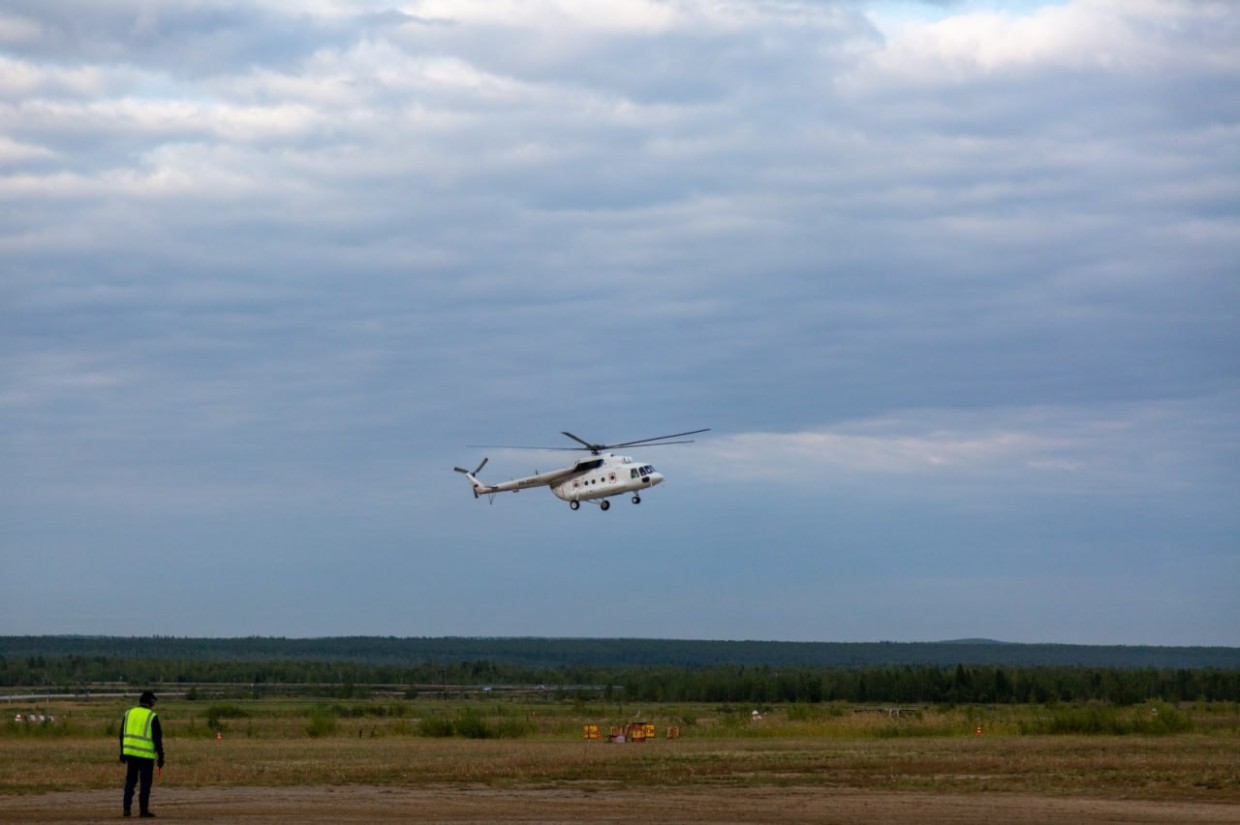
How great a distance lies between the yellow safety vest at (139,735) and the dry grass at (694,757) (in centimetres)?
902

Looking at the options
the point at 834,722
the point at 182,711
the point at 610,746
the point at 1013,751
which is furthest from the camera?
the point at 182,711

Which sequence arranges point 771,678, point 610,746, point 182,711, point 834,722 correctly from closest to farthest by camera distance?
point 610,746 < point 834,722 < point 182,711 < point 771,678

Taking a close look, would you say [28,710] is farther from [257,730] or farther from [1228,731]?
[1228,731]

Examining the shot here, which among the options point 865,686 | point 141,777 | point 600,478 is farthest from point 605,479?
point 865,686

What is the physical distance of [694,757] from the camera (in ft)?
145

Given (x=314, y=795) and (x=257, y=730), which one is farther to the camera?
(x=257, y=730)

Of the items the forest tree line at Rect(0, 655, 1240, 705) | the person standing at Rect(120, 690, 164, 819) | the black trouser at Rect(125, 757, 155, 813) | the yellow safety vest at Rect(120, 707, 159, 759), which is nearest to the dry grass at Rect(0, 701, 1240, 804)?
the black trouser at Rect(125, 757, 155, 813)

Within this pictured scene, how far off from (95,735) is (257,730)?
6.28 m

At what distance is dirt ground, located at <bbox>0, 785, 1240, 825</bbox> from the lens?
92.0 feet

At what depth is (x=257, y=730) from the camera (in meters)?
63.5

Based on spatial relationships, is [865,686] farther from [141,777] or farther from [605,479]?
[141,777]

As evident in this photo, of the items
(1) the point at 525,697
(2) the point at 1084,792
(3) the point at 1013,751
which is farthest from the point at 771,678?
(2) the point at 1084,792

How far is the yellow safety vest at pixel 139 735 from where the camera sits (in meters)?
26.8

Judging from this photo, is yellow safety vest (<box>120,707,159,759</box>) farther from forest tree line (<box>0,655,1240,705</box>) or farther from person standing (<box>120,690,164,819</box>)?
forest tree line (<box>0,655,1240,705</box>)
